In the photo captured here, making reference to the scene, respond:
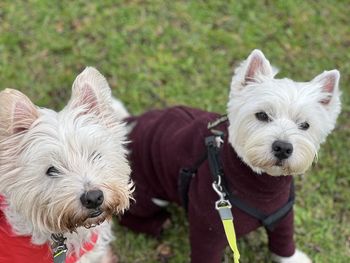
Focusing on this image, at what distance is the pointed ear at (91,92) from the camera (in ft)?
10.4

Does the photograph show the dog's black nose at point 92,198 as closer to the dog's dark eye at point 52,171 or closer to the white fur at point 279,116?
the dog's dark eye at point 52,171

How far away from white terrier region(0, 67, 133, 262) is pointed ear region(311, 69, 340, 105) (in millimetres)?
1396

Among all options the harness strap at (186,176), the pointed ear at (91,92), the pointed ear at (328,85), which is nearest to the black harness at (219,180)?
the harness strap at (186,176)

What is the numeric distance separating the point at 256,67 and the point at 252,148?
59 cm

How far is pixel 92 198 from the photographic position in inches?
117

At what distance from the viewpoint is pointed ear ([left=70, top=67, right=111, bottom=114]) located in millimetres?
3156

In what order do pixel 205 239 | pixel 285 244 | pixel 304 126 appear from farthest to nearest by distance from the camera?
1. pixel 285 244
2. pixel 205 239
3. pixel 304 126

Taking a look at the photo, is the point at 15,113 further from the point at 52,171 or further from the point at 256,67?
the point at 256,67

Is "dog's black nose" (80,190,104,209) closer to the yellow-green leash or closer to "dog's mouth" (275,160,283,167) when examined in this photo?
the yellow-green leash

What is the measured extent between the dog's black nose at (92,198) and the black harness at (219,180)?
97 cm

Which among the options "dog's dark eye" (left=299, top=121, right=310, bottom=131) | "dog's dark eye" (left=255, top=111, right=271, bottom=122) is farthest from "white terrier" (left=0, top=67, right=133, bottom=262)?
"dog's dark eye" (left=299, top=121, right=310, bottom=131)

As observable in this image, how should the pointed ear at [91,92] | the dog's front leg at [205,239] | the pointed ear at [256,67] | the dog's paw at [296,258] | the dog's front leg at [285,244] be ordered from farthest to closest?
the dog's paw at [296,258], the dog's front leg at [285,244], the dog's front leg at [205,239], the pointed ear at [256,67], the pointed ear at [91,92]

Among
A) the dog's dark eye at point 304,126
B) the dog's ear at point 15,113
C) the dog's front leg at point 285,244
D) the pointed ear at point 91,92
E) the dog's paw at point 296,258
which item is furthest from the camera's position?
the dog's paw at point 296,258

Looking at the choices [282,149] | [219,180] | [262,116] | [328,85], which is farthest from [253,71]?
[219,180]
